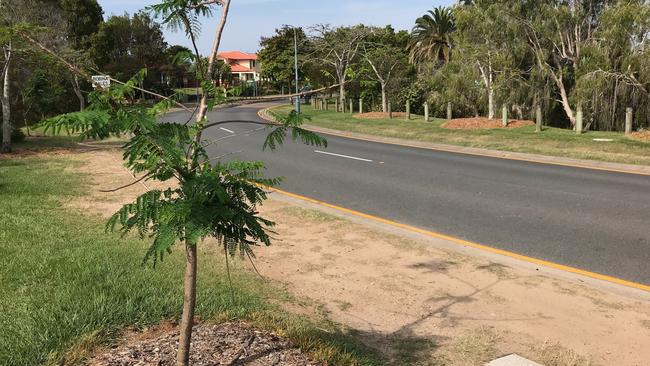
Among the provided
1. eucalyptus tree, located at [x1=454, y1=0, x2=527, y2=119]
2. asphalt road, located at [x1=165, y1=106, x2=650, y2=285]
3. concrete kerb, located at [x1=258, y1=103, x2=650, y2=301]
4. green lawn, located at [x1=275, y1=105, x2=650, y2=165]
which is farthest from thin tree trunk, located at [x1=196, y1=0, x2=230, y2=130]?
eucalyptus tree, located at [x1=454, y1=0, x2=527, y2=119]

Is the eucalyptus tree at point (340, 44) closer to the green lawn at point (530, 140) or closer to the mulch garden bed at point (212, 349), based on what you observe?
the green lawn at point (530, 140)

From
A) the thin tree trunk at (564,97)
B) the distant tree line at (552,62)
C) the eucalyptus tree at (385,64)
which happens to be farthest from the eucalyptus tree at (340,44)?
the thin tree trunk at (564,97)

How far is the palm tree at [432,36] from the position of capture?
167 ft

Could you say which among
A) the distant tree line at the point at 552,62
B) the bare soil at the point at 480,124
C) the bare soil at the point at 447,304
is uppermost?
the distant tree line at the point at 552,62

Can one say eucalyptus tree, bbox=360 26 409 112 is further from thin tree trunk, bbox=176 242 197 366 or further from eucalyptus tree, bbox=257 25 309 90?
thin tree trunk, bbox=176 242 197 366

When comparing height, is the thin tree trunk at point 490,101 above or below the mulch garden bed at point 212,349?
above

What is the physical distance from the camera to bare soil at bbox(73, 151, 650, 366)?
4.13 meters

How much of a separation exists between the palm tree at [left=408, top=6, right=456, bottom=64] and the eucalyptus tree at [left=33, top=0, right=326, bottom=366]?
4869 centimetres

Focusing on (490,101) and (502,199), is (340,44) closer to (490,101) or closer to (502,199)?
(490,101)

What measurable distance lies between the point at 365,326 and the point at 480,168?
32.6ft

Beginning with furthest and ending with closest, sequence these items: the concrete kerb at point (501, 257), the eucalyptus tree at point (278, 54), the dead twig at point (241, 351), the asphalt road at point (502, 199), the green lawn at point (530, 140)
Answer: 1. the eucalyptus tree at point (278, 54)
2. the green lawn at point (530, 140)
3. the asphalt road at point (502, 199)
4. the concrete kerb at point (501, 257)
5. the dead twig at point (241, 351)

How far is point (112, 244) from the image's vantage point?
6305 mm

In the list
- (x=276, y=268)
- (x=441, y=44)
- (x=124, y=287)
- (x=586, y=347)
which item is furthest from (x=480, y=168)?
(x=441, y=44)

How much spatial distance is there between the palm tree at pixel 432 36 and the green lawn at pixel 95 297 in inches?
1830
